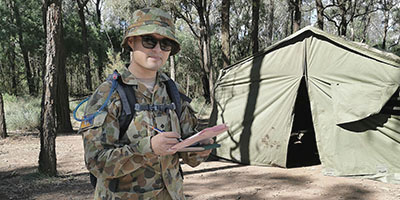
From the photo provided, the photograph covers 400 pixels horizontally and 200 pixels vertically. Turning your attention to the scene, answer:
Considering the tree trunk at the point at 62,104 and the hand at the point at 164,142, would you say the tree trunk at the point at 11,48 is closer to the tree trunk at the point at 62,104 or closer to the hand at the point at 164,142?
the tree trunk at the point at 62,104

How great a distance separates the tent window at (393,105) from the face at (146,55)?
4565 millimetres

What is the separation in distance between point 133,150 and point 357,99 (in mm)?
4626

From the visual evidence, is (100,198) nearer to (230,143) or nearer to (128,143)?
(128,143)

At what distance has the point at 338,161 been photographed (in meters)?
5.20

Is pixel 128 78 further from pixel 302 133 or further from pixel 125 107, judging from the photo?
pixel 302 133

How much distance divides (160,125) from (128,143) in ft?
0.50

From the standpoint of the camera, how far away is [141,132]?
1.37 metres

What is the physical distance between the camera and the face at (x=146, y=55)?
4.78 ft

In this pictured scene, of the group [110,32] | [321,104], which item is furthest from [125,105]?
[110,32]

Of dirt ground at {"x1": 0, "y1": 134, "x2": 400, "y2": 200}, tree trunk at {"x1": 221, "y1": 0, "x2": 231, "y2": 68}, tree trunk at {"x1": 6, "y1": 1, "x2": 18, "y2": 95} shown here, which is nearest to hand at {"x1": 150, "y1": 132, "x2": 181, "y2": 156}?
dirt ground at {"x1": 0, "y1": 134, "x2": 400, "y2": 200}

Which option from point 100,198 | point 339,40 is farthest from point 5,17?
point 100,198

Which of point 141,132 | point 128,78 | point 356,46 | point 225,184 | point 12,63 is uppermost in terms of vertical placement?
point 12,63

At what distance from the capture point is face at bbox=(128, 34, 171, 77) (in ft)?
4.78

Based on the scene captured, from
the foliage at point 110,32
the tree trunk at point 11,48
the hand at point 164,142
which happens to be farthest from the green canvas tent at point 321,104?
the tree trunk at point 11,48
